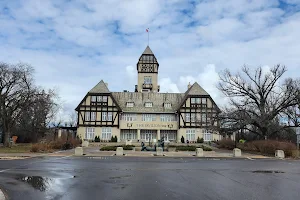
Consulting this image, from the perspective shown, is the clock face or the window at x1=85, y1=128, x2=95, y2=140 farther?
Answer: the clock face

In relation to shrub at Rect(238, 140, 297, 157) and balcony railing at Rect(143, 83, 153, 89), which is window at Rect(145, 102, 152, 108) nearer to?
balcony railing at Rect(143, 83, 153, 89)

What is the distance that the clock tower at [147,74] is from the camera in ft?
242

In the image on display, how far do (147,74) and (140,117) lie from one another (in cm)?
1790

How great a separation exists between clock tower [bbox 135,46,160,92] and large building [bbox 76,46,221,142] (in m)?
11.7

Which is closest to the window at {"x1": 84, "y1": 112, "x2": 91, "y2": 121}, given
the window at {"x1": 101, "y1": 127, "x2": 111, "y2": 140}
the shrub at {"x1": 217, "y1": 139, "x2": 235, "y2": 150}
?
the window at {"x1": 101, "y1": 127, "x2": 111, "y2": 140}

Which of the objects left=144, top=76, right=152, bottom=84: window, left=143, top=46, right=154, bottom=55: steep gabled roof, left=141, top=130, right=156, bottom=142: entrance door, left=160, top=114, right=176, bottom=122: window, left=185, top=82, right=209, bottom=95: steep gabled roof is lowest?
left=141, top=130, right=156, bottom=142: entrance door

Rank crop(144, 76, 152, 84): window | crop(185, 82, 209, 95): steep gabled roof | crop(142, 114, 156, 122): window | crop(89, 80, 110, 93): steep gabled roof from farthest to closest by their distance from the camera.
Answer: crop(144, 76, 152, 84): window
crop(142, 114, 156, 122): window
crop(185, 82, 209, 95): steep gabled roof
crop(89, 80, 110, 93): steep gabled roof

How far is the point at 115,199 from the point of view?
7.92 meters

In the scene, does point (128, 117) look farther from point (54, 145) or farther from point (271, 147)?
point (271, 147)

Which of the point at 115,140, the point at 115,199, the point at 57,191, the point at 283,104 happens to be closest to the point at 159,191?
the point at 115,199

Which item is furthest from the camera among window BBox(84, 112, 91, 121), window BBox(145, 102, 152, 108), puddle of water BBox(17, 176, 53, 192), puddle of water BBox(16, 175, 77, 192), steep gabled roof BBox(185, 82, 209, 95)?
window BBox(145, 102, 152, 108)

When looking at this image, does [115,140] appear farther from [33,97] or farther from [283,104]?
[283,104]

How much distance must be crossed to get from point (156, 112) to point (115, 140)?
10138 millimetres

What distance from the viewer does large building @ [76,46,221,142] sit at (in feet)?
189
